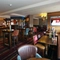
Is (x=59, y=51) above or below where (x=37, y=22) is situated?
below

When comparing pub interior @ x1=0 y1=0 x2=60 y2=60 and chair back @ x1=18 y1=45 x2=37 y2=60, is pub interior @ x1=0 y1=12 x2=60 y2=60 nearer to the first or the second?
pub interior @ x1=0 y1=0 x2=60 y2=60

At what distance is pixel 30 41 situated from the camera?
21.0ft

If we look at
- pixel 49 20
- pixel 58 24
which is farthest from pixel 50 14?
pixel 58 24

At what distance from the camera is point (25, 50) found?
2072 millimetres

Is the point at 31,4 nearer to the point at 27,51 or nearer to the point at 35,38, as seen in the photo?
the point at 35,38

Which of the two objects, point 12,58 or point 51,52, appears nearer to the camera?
point 12,58

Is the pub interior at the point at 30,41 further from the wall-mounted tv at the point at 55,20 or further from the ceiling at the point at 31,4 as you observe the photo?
the ceiling at the point at 31,4

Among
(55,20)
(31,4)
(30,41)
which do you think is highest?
(31,4)

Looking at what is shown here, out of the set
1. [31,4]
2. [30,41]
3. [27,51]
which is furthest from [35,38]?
[30,41]

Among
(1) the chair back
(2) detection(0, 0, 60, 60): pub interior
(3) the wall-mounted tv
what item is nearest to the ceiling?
(3) the wall-mounted tv

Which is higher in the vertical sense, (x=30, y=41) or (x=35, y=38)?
(x=35, y=38)

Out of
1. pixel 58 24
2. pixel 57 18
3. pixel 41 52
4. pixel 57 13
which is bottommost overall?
pixel 41 52

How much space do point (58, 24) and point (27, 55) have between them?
5.07 metres

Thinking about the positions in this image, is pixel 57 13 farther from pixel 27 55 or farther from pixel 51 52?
pixel 27 55
